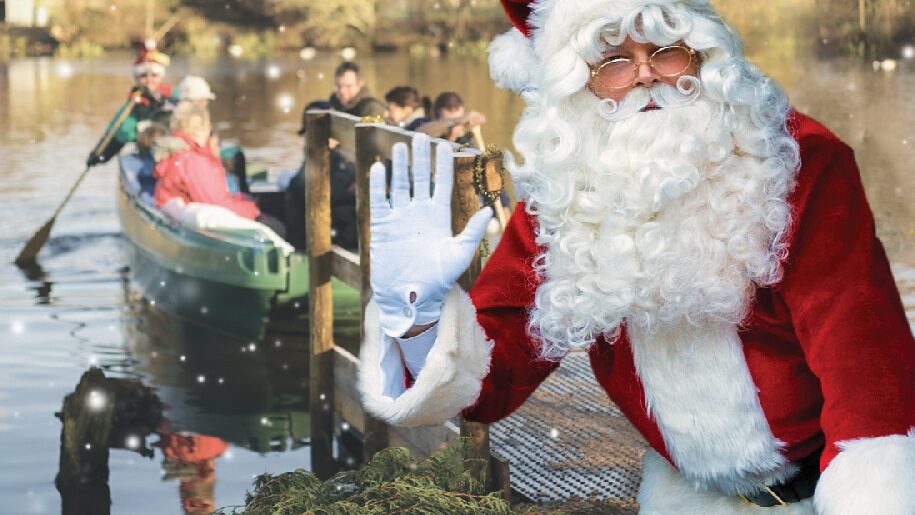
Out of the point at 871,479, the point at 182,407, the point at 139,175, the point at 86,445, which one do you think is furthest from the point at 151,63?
the point at 871,479

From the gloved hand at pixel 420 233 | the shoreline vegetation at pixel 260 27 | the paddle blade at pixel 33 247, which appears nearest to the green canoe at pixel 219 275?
the paddle blade at pixel 33 247

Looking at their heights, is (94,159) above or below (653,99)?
below

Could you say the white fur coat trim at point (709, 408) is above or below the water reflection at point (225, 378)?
above

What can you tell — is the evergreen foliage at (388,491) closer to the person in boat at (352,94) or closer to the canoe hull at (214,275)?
the canoe hull at (214,275)

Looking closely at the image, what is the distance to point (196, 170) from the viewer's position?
389 inches

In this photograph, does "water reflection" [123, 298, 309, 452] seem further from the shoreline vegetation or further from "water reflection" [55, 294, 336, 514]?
the shoreline vegetation

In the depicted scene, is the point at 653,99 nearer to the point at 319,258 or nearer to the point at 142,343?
the point at 319,258

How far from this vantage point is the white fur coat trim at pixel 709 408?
264 cm

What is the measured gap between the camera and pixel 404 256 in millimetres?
2525

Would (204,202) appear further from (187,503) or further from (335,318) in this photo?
(187,503)

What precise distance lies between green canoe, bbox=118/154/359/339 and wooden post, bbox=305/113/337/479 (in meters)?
2.35

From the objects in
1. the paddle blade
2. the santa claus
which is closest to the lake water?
the paddle blade

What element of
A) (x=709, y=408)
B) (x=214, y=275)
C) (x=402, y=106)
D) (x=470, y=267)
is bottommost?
(x=214, y=275)

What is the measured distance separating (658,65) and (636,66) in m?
0.04
